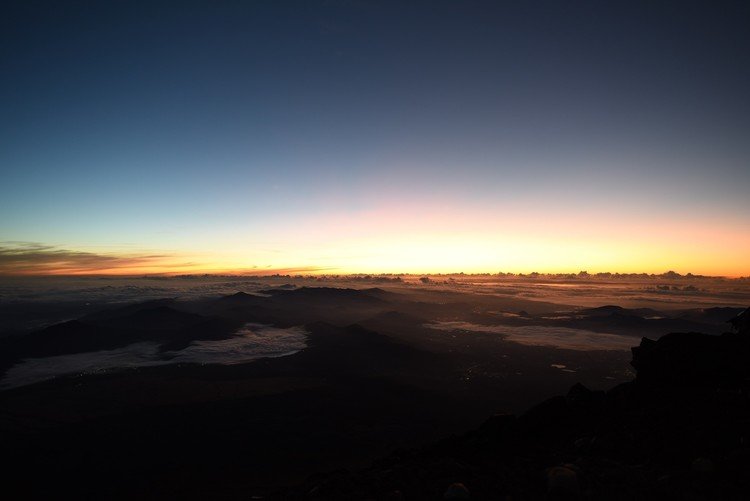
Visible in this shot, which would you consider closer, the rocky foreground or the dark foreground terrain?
the rocky foreground

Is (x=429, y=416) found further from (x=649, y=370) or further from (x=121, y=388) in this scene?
(x=121, y=388)

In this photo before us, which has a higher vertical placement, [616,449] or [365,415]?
[616,449]

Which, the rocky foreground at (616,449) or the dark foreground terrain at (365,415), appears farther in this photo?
the dark foreground terrain at (365,415)

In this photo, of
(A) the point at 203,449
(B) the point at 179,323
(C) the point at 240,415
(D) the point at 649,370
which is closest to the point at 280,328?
(B) the point at 179,323

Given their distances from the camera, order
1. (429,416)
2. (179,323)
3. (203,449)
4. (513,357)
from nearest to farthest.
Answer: (203,449) → (429,416) → (513,357) → (179,323)

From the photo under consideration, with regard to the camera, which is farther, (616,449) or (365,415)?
(365,415)
